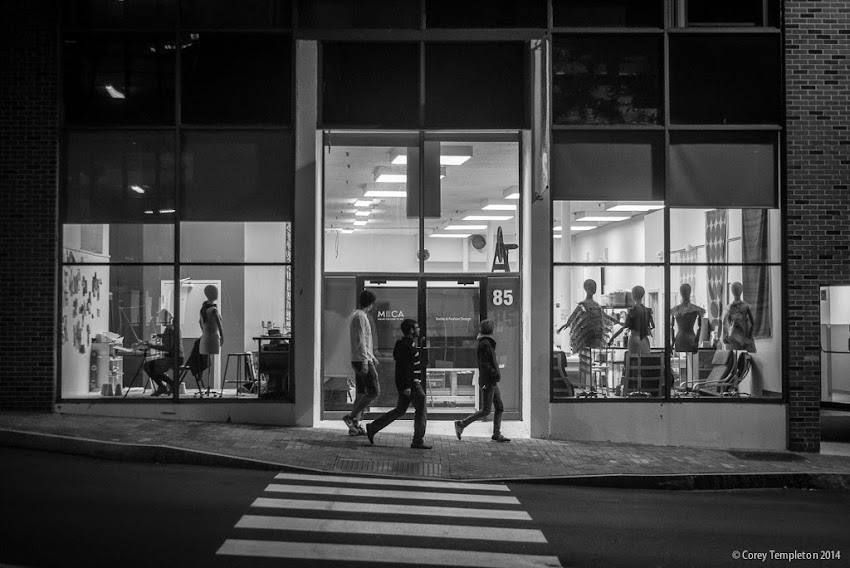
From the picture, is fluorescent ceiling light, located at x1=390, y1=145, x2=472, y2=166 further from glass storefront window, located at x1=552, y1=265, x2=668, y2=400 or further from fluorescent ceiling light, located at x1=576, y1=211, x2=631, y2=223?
glass storefront window, located at x1=552, y1=265, x2=668, y2=400

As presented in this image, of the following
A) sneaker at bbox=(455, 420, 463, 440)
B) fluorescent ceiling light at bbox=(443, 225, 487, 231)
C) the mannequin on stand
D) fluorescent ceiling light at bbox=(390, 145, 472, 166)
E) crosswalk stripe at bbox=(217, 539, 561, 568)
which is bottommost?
crosswalk stripe at bbox=(217, 539, 561, 568)

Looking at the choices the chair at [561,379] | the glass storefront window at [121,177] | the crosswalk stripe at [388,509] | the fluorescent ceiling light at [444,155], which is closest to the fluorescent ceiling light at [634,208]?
the chair at [561,379]

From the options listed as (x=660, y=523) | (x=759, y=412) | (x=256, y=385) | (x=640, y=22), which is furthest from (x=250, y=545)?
(x=640, y=22)

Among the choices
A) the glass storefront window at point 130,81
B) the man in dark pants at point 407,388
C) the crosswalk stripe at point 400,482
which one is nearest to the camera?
the crosswalk stripe at point 400,482

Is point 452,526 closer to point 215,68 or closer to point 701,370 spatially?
point 701,370

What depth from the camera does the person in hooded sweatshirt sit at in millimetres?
13953

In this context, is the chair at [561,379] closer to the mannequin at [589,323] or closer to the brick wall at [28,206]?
the mannequin at [589,323]

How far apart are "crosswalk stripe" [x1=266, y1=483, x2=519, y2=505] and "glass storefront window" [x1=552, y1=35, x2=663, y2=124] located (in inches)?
266

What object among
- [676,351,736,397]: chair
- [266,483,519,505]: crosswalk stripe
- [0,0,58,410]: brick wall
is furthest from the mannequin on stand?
[676,351,736,397]: chair

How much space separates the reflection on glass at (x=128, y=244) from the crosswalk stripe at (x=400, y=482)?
5.04 metres

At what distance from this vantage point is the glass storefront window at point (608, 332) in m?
15.0

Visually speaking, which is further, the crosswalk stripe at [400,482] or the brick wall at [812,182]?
the brick wall at [812,182]

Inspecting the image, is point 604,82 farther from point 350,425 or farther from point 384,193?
point 350,425

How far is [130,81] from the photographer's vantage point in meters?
14.8
